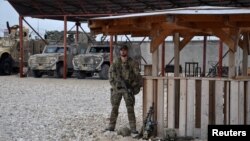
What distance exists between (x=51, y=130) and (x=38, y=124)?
84 cm

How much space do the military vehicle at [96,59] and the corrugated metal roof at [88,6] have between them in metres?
1.84

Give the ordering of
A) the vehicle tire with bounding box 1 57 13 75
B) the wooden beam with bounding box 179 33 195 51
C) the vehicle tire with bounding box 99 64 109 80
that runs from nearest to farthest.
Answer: the wooden beam with bounding box 179 33 195 51
the vehicle tire with bounding box 99 64 109 80
the vehicle tire with bounding box 1 57 13 75

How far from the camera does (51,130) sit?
29.4 feet

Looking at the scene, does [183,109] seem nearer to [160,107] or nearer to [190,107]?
[190,107]

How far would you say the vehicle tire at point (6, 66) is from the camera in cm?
3033

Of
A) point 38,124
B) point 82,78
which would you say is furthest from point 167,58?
point 38,124

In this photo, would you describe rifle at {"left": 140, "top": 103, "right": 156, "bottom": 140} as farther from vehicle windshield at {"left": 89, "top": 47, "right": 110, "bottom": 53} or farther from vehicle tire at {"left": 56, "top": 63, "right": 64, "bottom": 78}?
vehicle tire at {"left": 56, "top": 63, "right": 64, "bottom": 78}

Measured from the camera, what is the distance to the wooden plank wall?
25.5 feet

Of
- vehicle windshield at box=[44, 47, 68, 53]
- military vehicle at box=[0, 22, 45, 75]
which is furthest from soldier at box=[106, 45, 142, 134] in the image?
military vehicle at box=[0, 22, 45, 75]

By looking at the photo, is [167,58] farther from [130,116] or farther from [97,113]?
[130,116]

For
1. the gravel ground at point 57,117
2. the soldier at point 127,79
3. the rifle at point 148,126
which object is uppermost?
the soldier at point 127,79

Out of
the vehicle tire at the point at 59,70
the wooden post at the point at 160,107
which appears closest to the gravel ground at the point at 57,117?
the wooden post at the point at 160,107

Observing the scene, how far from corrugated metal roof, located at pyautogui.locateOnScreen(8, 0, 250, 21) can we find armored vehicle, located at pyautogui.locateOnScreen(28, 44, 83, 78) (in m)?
1.94

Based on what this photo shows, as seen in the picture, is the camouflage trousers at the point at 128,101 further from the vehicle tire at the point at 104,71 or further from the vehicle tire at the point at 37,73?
the vehicle tire at the point at 37,73
